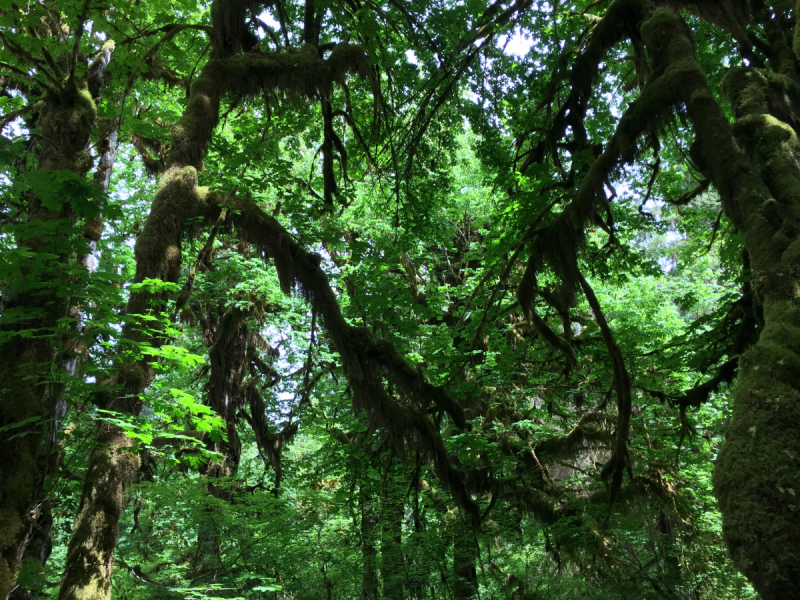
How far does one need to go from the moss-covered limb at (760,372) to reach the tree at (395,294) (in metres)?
0.01

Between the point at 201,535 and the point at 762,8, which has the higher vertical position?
the point at 762,8

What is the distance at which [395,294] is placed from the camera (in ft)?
26.4

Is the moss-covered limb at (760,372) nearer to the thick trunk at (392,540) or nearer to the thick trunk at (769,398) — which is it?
the thick trunk at (769,398)

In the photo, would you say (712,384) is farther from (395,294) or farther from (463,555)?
(463,555)

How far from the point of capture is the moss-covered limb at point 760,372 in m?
2.08

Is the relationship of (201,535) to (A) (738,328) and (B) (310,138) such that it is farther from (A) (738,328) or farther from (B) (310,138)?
(A) (738,328)

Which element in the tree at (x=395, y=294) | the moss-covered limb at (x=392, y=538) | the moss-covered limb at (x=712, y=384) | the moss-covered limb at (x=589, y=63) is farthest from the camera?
the moss-covered limb at (x=392, y=538)

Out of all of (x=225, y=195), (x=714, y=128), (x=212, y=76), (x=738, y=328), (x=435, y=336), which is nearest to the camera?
(x=714, y=128)

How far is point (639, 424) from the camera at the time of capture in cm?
939

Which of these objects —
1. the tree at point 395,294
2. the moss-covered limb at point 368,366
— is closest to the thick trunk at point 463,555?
the tree at point 395,294

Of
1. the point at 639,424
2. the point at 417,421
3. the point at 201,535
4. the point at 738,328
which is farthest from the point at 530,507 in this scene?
the point at 201,535

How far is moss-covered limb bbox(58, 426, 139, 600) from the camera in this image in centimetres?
383

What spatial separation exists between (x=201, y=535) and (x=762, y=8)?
10.9 metres

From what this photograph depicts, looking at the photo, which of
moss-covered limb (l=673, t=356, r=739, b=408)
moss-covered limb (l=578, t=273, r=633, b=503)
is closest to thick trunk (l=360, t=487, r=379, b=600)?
moss-covered limb (l=578, t=273, r=633, b=503)
